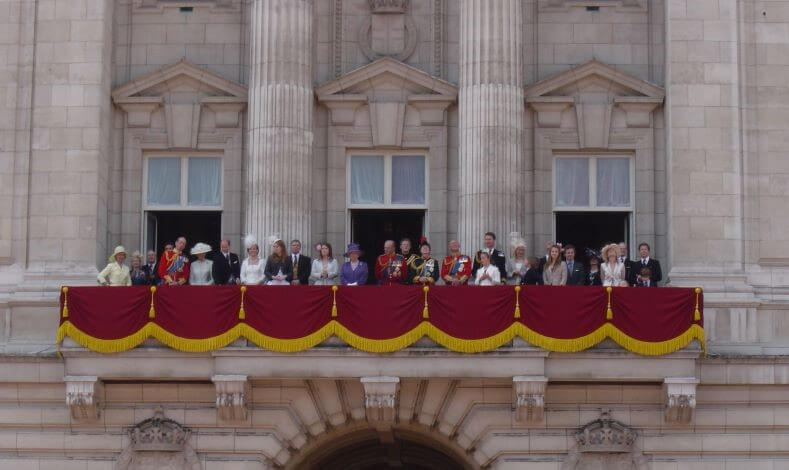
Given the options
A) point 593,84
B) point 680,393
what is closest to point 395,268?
point 680,393

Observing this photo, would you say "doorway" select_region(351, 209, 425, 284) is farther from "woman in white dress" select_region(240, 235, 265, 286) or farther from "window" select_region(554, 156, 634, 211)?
"woman in white dress" select_region(240, 235, 265, 286)

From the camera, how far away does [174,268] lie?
132ft

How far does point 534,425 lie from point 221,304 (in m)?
6.88

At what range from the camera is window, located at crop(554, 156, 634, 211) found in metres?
42.7

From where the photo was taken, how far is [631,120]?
42500 mm

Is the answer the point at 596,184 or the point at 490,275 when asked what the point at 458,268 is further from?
the point at 596,184

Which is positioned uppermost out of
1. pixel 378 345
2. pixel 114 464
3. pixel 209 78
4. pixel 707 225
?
pixel 209 78

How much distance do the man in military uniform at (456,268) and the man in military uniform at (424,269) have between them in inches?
9.9

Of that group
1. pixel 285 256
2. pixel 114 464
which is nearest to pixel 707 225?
pixel 285 256

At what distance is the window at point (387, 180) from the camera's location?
42844 millimetres

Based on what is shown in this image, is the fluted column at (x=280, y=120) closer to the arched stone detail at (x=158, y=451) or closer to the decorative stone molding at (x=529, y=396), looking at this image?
the arched stone detail at (x=158, y=451)

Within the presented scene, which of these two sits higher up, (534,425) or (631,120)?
(631,120)

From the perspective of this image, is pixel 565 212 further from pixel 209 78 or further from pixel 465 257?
pixel 209 78

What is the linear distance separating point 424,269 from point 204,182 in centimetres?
628
